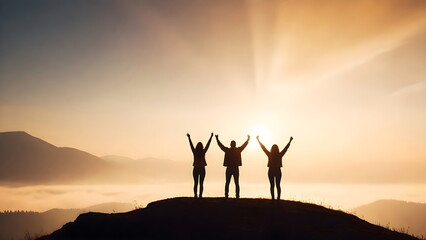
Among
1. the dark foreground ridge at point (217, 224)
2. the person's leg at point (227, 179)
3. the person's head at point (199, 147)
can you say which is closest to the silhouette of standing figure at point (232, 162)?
the person's leg at point (227, 179)

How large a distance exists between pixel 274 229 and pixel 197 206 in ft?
16.5

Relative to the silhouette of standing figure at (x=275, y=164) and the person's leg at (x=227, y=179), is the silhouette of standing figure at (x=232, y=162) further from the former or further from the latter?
the silhouette of standing figure at (x=275, y=164)

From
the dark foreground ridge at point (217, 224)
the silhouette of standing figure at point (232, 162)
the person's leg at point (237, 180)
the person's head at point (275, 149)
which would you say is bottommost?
the dark foreground ridge at point (217, 224)

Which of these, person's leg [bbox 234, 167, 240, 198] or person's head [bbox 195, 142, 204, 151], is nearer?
person's leg [bbox 234, 167, 240, 198]

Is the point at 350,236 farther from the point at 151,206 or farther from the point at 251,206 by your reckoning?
the point at 151,206

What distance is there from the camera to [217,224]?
69.1 ft

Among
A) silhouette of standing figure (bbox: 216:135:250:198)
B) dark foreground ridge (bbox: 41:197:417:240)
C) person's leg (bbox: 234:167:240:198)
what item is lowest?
dark foreground ridge (bbox: 41:197:417:240)

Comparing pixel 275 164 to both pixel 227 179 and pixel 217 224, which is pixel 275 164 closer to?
pixel 227 179

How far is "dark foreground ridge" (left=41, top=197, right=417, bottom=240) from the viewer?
66.5 feet

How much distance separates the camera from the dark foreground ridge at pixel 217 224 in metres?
20.3

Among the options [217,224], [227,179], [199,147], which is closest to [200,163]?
[199,147]

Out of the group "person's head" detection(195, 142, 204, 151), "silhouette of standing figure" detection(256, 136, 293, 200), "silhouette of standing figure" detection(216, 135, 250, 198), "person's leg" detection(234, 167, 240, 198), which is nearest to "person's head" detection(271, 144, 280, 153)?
"silhouette of standing figure" detection(256, 136, 293, 200)

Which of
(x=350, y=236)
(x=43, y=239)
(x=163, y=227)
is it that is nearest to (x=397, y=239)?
(x=350, y=236)

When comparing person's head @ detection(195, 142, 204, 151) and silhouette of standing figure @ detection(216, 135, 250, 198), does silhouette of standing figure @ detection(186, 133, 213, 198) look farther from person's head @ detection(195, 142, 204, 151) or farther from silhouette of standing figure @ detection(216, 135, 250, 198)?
silhouette of standing figure @ detection(216, 135, 250, 198)
